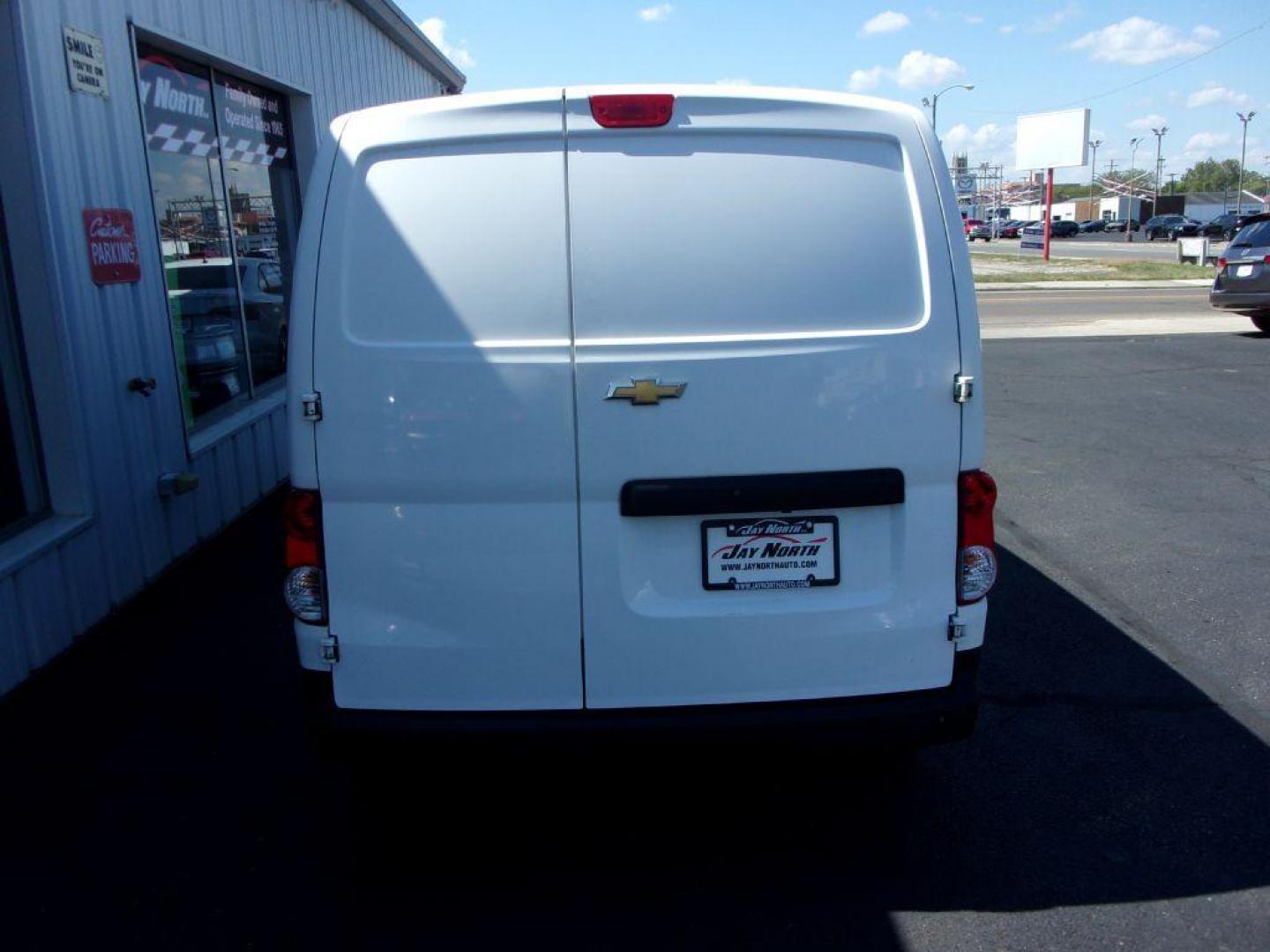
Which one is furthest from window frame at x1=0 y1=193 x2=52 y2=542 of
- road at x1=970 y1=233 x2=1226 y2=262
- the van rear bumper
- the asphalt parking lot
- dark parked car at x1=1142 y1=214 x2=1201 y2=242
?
dark parked car at x1=1142 y1=214 x2=1201 y2=242

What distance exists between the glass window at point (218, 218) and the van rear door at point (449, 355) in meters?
4.18

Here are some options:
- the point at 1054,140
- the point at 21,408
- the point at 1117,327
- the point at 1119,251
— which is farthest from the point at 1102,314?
the point at 1119,251

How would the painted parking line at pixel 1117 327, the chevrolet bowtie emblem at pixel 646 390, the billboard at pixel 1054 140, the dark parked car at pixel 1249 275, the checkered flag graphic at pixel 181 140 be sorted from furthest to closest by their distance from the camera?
1. the billboard at pixel 1054 140
2. the painted parking line at pixel 1117 327
3. the dark parked car at pixel 1249 275
4. the checkered flag graphic at pixel 181 140
5. the chevrolet bowtie emblem at pixel 646 390

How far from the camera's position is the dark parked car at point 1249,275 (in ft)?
52.2

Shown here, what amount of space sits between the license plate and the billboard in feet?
157

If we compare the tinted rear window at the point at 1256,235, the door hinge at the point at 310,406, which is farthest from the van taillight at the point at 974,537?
the tinted rear window at the point at 1256,235

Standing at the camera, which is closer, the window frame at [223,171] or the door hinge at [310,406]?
Answer: the door hinge at [310,406]

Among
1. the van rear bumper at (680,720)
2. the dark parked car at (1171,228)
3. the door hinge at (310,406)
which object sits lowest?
the dark parked car at (1171,228)

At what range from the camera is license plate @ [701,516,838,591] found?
3148mm

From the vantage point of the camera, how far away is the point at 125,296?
6.11m

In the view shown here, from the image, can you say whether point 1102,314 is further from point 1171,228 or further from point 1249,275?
point 1171,228

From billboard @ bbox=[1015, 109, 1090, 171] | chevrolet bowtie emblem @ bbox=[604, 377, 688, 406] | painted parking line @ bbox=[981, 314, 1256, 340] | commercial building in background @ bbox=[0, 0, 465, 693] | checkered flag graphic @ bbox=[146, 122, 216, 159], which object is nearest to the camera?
chevrolet bowtie emblem @ bbox=[604, 377, 688, 406]

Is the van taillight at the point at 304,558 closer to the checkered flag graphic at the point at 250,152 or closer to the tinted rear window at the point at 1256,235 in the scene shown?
the checkered flag graphic at the point at 250,152

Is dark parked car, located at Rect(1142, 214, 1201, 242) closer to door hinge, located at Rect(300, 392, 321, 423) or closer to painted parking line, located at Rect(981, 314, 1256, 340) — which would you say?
painted parking line, located at Rect(981, 314, 1256, 340)
